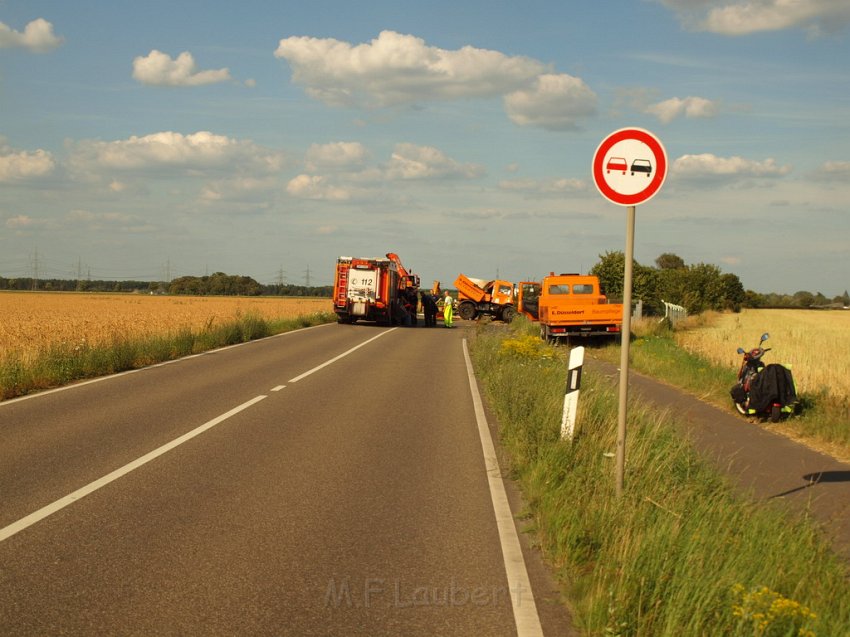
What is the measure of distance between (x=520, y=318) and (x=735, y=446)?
1226 inches

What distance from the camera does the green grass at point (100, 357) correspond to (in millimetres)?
14656

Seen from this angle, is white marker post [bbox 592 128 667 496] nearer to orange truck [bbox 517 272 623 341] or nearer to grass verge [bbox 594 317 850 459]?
grass verge [bbox 594 317 850 459]

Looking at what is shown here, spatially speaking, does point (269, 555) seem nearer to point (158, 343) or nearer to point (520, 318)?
point (158, 343)

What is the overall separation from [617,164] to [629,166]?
99mm

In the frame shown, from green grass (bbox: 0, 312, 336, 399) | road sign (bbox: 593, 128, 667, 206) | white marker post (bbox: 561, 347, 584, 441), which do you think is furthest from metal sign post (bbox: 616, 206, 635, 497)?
green grass (bbox: 0, 312, 336, 399)

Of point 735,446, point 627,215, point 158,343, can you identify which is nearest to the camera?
point 627,215

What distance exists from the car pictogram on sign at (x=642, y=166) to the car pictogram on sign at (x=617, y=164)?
7cm

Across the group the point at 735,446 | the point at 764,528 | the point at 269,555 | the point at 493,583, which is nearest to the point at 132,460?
the point at 269,555

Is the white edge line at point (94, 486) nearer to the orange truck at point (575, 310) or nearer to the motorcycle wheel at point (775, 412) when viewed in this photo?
the motorcycle wheel at point (775, 412)

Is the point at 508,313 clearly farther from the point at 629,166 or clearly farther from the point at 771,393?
the point at 629,166

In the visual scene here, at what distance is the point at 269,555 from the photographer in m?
5.64

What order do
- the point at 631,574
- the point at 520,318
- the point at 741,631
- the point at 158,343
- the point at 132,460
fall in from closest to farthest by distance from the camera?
the point at 741,631 < the point at 631,574 < the point at 132,460 < the point at 158,343 < the point at 520,318

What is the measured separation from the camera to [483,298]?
52219 millimetres

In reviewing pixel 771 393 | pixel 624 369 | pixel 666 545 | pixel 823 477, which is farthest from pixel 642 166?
pixel 771 393
